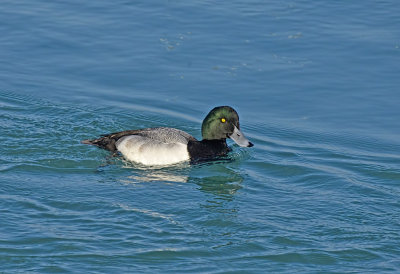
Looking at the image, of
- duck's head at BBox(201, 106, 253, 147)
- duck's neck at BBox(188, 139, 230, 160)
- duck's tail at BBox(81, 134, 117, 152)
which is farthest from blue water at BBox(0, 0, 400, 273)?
duck's head at BBox(201, 106, 253, 147)

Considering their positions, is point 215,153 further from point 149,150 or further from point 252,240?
point 252,240

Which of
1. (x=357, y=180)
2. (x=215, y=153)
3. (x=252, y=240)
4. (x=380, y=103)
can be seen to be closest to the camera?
(x=252, y=240)

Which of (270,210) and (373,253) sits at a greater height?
(270,210)

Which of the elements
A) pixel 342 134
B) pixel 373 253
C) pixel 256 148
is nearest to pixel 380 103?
pixel 342 134

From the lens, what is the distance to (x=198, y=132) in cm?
1525

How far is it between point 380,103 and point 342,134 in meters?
1.37

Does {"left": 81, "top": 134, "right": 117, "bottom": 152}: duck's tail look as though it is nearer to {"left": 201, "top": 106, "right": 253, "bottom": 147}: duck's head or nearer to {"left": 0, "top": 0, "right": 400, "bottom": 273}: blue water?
{"left": 0, "top": 0, "right": 400, "bottom": 273}: blue water

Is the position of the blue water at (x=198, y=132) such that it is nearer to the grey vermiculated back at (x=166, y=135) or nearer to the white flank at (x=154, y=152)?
the white flank at (x=154, y=152)

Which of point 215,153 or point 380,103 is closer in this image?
point 215,153

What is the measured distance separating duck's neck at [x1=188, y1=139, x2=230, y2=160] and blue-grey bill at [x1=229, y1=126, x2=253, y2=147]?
9.3 inches

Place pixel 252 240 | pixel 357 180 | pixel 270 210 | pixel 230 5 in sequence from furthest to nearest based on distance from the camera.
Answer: pixel 230 5, pixel 357 180, pixel 270 210, pixel 252 240

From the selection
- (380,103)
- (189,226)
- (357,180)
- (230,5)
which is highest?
(230,5)

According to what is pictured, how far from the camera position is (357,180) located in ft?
A: 42.6

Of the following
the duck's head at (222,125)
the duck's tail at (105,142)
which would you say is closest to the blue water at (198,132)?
the duck's tail at (105,142)
